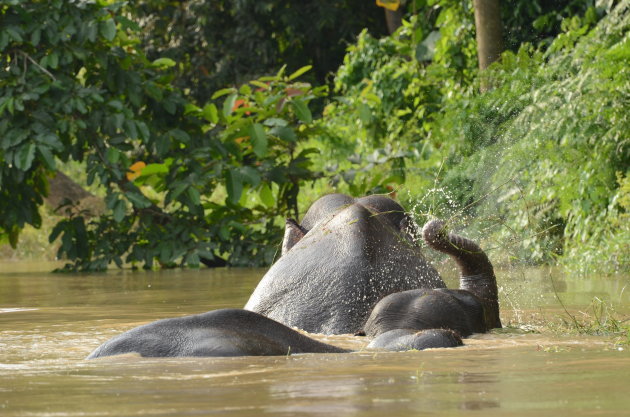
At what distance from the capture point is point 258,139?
11922mm

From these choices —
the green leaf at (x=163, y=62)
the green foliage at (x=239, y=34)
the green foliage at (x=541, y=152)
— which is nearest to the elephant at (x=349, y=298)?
the green foliage at (x=541, y=152)

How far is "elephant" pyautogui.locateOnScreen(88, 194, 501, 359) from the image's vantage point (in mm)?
4102

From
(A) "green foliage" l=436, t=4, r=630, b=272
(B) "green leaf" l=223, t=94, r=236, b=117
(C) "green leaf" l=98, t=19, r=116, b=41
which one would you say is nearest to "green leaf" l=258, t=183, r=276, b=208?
(B) "green leaf" l=223, t=94, r=236, b=117

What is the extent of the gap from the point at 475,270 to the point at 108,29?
674 cm

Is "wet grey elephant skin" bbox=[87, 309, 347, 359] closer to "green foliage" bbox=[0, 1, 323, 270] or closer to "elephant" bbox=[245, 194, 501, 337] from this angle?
"elephant" bbox=[245, 194, 501, 337]

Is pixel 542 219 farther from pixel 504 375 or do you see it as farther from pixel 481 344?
pixel 504 375

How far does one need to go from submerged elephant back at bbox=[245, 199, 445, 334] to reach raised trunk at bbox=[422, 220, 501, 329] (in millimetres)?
356

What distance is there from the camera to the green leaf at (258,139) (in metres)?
11.9

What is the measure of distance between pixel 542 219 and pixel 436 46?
4.80m

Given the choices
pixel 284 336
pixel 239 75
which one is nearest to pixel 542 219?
pixel 284 336

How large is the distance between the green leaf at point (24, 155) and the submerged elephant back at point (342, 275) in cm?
542

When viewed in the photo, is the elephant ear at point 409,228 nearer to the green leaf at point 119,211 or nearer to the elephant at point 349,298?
the elephant at point 349,298

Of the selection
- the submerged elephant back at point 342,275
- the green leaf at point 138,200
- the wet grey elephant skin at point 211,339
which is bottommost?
the wet grey elephant skin at point 211,339

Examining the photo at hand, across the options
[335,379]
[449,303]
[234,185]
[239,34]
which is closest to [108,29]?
[234,185]
